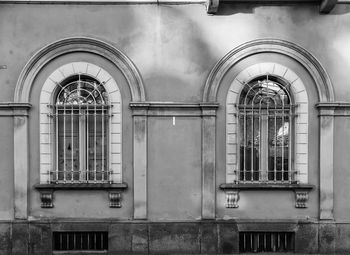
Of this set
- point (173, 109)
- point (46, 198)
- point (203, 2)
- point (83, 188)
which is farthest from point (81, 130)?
point (203, 2)

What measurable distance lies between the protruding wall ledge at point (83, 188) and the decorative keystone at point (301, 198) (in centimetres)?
327

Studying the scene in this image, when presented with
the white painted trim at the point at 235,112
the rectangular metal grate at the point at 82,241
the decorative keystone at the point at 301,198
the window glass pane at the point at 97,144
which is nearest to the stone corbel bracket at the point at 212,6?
the white painted trim at the point at 235,112

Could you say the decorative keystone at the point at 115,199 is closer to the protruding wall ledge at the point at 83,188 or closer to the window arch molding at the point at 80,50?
the protruding wall ledge at the point at 83,188

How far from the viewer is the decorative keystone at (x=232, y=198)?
8.01 meters

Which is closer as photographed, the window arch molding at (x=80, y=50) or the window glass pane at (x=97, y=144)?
the window arch molding at (x=80, y=50)

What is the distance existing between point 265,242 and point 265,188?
3.61ft

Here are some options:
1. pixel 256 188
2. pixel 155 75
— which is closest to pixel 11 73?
pixel 155 75

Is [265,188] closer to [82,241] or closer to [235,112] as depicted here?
[235,112]

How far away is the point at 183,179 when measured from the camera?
8.05m

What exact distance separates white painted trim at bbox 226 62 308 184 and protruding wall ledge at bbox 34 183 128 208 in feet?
6.91

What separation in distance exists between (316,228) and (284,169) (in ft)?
4.12

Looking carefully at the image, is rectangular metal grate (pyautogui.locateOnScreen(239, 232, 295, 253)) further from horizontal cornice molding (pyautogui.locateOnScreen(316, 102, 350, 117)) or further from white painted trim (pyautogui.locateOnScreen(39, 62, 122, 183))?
white painted trim (pyautogui.locateOnScreen(39, 62, 122, 183))

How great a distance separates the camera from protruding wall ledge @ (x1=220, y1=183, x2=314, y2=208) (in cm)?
796

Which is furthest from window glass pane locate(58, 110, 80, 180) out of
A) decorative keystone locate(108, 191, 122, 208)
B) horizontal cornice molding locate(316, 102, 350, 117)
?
horizontal cornice molding locate(316, 102, 350, 117)
